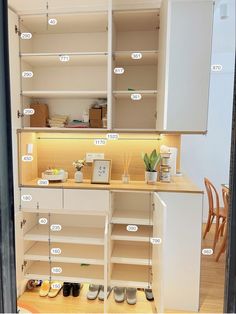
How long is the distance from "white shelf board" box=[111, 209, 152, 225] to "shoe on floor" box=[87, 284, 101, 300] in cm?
66

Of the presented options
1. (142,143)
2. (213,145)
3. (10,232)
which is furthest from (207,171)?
(10,232)

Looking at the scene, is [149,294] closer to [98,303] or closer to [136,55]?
[98,303]

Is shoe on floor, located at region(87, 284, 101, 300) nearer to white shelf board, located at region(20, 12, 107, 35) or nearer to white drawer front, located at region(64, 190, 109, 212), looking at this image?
white drawer front, located at region(64, 190, 109, 212)

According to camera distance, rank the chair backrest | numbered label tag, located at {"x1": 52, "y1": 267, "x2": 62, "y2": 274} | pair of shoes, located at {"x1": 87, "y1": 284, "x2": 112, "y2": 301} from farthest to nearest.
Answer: the chair backrest < numbered label tag, located at {"x1": 52, "y1": 267, "x2": 62, "y2": 274} < pair of shoes, located at {"x1": 87, "y1": 284, "x2": 112, "y2": 301}

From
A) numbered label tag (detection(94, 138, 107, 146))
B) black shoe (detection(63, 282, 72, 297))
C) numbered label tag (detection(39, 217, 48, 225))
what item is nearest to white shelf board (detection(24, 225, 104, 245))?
numbered label tag (detection(39, 217, 48, 225))

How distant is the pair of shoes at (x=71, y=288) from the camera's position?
6.69 ft

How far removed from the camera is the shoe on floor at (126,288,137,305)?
1.95m

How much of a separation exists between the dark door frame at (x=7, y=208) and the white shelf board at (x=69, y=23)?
4.66 ft

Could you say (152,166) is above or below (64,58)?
below

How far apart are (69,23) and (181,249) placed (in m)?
2.07

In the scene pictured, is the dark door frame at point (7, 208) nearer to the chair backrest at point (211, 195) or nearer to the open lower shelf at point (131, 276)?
the open lower shelf at point (131, 276)

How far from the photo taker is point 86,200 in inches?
76.1

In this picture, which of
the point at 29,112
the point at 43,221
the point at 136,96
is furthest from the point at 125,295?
the point at 29,112

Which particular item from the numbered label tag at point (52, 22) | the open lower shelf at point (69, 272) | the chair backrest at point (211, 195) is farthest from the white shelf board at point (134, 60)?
the open lower shelf at point (69, 272)
